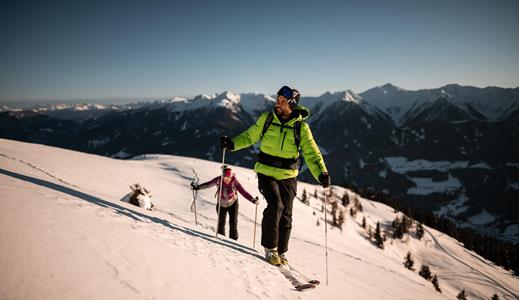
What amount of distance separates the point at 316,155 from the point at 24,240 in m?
5.02

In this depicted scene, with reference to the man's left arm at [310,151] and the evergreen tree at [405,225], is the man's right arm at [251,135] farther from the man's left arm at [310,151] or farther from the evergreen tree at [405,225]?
the evergreen tree at [405,225]

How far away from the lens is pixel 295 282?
532 cm

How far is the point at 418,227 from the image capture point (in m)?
80.0

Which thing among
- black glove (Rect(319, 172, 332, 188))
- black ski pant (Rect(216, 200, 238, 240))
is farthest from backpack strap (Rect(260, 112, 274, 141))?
black ski pant (Rect(216, 200, 238, 240))

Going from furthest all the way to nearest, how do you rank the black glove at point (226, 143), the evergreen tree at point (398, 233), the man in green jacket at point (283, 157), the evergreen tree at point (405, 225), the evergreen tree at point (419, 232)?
the evergreen tree at point (419, 232)
the evergreen tree at point (405, 225)
the evergreen tree at point (398, 233)
the black glove at point (226, 143)
the man in green jacket at point (283, 157)

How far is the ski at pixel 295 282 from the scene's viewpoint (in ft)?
16.8

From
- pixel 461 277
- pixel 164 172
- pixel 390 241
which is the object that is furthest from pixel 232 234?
pixel 461 277

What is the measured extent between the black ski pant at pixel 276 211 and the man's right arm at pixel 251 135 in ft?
2.85

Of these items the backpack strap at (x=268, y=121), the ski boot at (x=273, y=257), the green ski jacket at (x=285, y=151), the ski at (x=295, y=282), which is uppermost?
the backpack strap at (x=268, y=121)

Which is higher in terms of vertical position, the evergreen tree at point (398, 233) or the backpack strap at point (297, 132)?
the backpack strap at point (297, 132)

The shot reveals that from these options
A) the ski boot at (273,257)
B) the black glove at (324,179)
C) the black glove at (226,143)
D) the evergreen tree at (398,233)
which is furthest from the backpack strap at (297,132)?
the evergreen tree at (398,233)

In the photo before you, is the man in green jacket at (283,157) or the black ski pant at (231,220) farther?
the black ski pant at (231,220)

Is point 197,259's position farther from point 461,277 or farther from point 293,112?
A: point 461,277

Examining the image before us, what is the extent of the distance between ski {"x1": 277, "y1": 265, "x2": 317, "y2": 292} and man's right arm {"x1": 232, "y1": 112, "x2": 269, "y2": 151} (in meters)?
2.70
